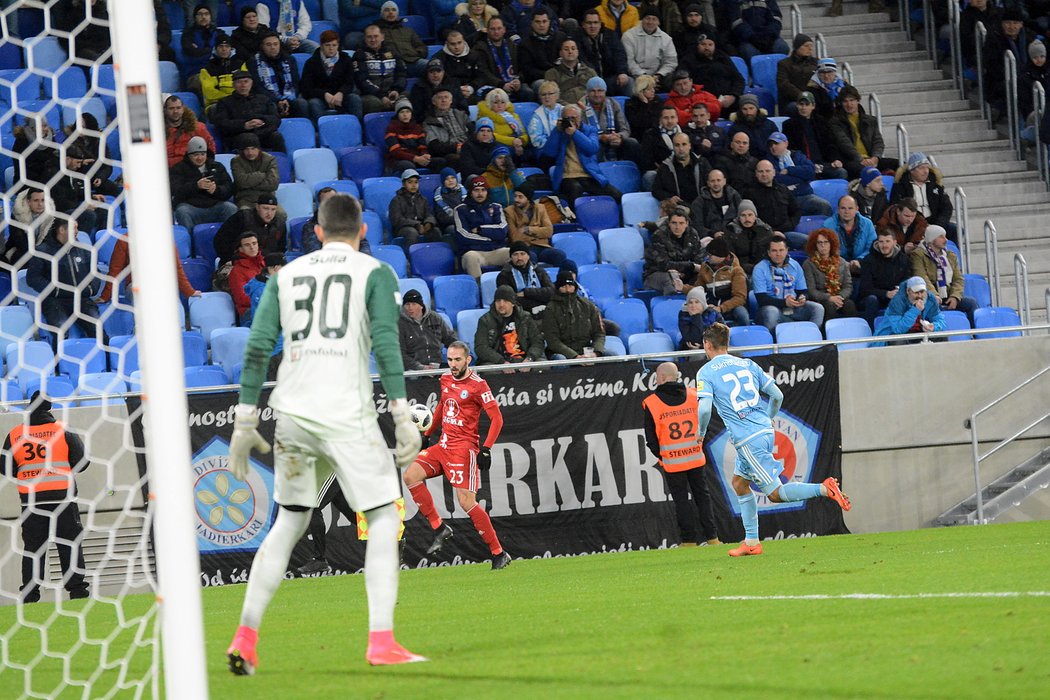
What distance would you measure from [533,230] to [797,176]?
3.96 m

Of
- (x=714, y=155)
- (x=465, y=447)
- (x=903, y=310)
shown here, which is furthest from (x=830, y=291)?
(x=465, y=447)

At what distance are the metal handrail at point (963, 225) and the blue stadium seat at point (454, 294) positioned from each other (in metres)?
6.65

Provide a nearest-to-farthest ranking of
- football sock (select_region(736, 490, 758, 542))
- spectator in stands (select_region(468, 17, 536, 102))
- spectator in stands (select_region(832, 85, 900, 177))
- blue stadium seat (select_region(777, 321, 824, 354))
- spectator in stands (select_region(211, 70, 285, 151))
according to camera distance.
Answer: football sock (select_region(736, 490, 758, 542)), blue stadium seat (select_region(777, 321, 824, 354)), spectator in stands (select_region(211, 70, 285, 151)), spectator in stands (select_region(468, 17, 536, 102)), spectator in stands (select_region(832, 85, 900, 177))

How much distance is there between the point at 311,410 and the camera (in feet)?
20.4

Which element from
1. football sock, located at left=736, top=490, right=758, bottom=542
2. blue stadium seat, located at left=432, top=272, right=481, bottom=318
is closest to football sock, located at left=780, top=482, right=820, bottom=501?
football sock, located at left=736, top=490, right=758, bottom=542

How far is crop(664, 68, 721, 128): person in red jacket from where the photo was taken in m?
19.6

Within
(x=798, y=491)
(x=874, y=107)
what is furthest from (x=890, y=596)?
(x=874, y=107)

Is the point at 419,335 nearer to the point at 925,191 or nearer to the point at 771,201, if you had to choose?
the point at 771,201

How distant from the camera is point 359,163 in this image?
60.6 ft

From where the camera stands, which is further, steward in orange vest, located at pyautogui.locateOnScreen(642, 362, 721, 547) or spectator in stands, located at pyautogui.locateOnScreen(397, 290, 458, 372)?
spectator in stands, located at pyautogui.locateOnScreen(397, 290, 458, 372)

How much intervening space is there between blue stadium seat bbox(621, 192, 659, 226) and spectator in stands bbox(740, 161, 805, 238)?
1.14 m

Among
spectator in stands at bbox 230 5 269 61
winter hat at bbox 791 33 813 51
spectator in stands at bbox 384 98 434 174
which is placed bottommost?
spectator in stands at bbox 384 98 434 174

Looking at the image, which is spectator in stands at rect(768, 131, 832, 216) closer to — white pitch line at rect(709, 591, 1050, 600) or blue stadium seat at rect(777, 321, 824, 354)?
blue stadium seat at rect(777, 321, 824, 354)

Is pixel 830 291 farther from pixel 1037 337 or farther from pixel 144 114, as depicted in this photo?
pixel 144 114
